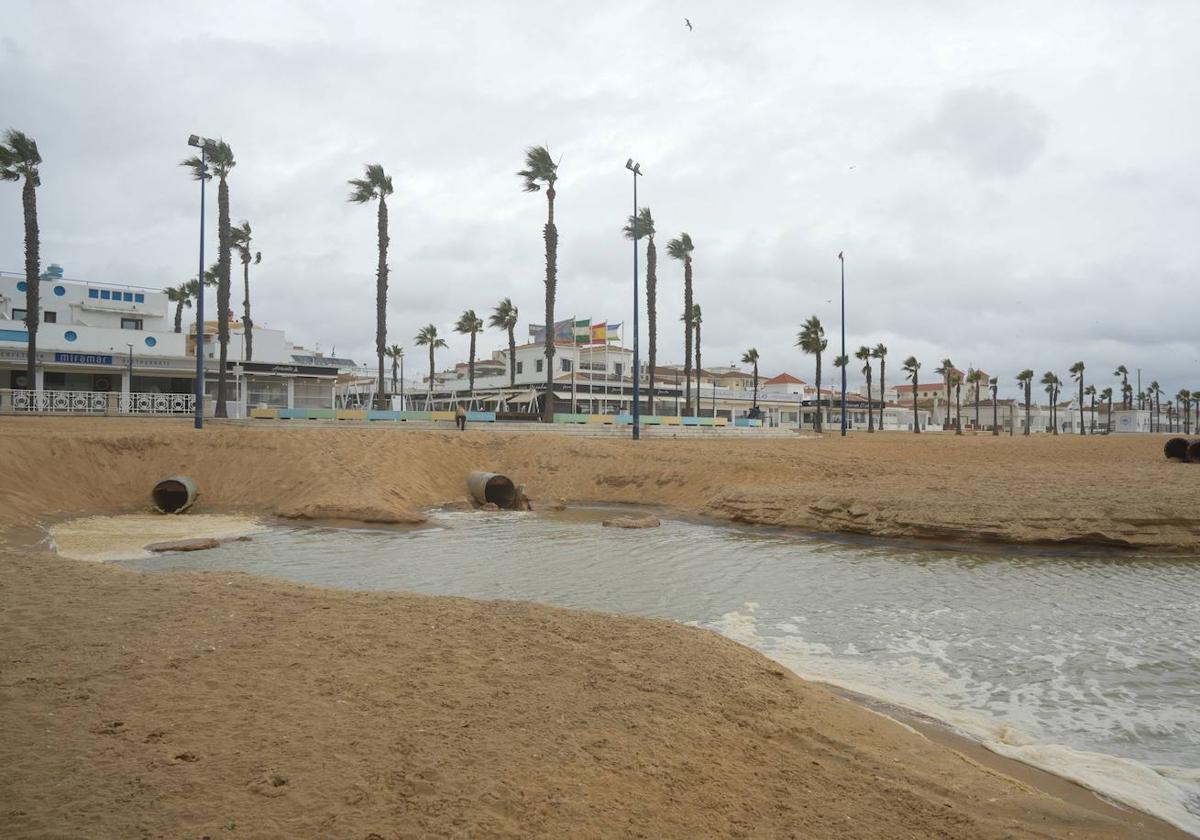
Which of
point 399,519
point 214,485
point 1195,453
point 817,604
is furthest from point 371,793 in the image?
point 1195,453

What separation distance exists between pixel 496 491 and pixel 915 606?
17.4m

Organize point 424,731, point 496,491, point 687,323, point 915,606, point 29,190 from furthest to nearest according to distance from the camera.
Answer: point 687,323 → point 29,190 → point 496,491 → point 915,606 → point 424,731

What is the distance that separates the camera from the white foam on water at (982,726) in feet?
19.7

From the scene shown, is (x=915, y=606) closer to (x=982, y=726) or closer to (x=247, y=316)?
(x=982, y=726)

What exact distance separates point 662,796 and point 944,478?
23.6m

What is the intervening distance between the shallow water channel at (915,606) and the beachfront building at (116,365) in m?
28.2

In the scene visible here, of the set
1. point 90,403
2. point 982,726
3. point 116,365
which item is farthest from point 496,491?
point 116,365

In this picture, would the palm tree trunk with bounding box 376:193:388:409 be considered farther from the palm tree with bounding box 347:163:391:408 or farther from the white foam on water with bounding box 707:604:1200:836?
the white foam on water with bounding box 707:604:1200:836

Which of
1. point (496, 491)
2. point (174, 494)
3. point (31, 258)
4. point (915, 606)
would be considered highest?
point (31, 258)

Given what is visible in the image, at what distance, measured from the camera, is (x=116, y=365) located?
47406 millimetres

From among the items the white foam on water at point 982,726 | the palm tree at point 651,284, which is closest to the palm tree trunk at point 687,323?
the palm tree at point 651,284

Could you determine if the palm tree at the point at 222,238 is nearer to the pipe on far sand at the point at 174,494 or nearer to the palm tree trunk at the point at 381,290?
the palm tree trunk at the point at 381,290

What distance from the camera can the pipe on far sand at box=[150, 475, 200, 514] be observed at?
955 inches

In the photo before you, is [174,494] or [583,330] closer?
[174,494]
